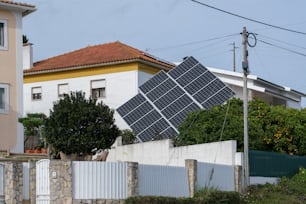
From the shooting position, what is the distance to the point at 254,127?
107 ft

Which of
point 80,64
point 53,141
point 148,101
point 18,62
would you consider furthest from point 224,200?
point 80,64

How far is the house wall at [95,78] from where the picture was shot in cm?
4421

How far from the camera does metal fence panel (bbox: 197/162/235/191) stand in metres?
27.9

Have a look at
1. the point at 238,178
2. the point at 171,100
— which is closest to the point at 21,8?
the point at 171,100

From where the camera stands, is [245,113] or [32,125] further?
[32,125]

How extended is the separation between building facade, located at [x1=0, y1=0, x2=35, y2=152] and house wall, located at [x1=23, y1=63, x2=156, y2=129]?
753 centimetres

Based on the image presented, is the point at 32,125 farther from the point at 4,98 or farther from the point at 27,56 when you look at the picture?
the point at 27,56

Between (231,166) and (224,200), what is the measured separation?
3149mm

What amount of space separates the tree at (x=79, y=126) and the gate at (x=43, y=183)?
532 centimetres

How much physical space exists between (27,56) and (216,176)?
23.3 metres

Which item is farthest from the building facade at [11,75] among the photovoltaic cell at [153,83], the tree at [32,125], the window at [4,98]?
the photovoltaic cell at [153,83]

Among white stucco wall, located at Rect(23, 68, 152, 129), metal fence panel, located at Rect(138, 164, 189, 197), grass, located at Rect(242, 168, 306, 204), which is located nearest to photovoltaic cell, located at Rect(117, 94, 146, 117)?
white stucco wall, located at Rect(23, 68, 152, 129)

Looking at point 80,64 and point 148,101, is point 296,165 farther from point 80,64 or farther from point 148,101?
point 80,64

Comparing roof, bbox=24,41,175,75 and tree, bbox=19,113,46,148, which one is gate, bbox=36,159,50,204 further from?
roof, bbox=24,41,175,75
